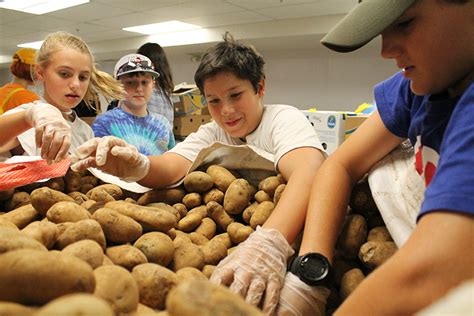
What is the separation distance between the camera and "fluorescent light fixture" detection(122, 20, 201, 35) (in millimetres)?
5824

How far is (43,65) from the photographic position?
1653 millimetres

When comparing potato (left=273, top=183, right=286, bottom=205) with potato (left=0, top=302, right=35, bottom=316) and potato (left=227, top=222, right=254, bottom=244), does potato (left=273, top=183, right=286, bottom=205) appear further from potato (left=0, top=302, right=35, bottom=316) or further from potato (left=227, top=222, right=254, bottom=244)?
potato (left=0, top=302, right=35, bottom=316)

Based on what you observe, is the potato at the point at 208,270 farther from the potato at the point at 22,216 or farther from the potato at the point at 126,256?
the potato at the point at 22,216

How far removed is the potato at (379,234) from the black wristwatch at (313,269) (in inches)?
6.0

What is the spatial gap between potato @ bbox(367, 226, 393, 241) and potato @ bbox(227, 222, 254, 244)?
11.1 inches

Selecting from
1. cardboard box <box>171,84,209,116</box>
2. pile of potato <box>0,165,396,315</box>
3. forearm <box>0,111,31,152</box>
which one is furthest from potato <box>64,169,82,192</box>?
cardboard box <box>171,84,209,116</box>

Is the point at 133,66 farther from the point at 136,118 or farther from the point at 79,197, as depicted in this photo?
the point at 79,197

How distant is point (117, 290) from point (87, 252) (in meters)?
0.13

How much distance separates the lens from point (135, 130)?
2.11 meters

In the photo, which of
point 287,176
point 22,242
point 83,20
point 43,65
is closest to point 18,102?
point 43,65

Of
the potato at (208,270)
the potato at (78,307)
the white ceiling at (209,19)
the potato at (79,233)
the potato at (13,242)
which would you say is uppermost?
the white ceiling at (209,19)

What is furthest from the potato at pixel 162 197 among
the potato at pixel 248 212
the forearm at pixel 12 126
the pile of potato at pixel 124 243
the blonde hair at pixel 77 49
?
the blonde hair at pixel 77 49

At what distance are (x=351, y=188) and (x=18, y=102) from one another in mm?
1907

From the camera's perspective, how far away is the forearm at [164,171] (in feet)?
3.89
